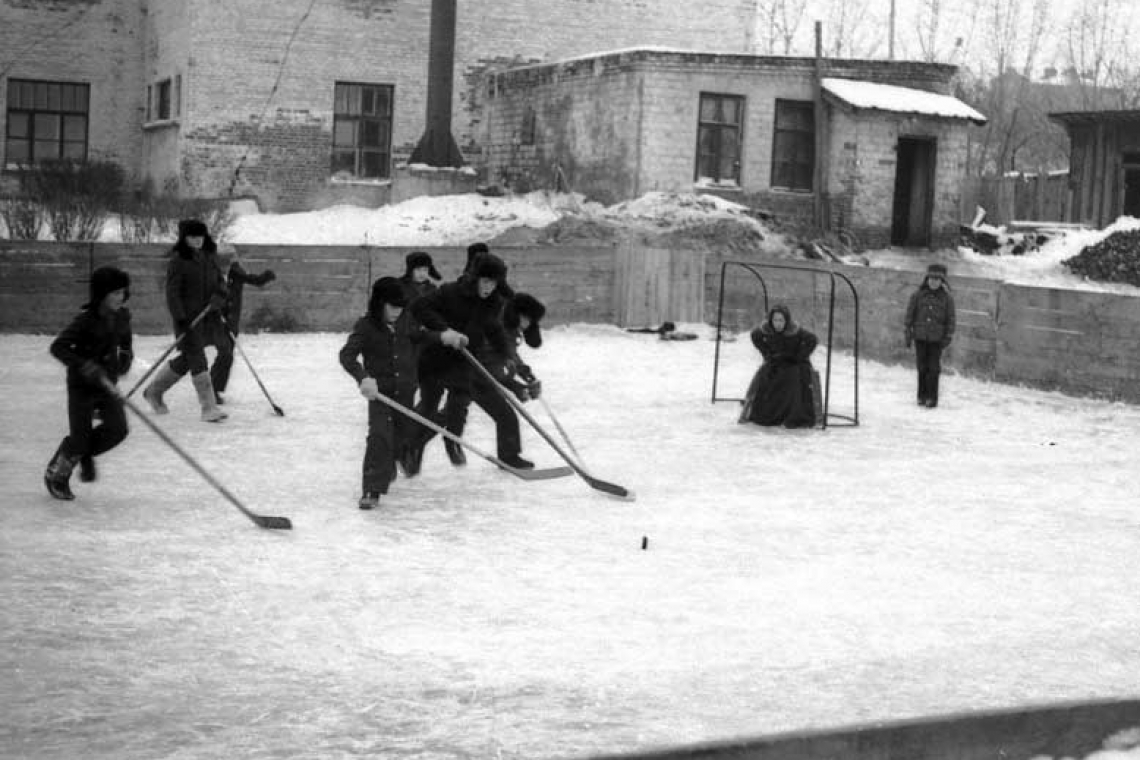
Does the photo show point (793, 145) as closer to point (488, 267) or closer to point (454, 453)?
point (454, 453)

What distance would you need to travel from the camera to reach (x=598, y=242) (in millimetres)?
26703

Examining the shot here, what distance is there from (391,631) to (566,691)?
3.83 feet

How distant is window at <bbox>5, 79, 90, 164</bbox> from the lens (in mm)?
35688

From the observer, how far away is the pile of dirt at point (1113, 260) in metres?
30.3

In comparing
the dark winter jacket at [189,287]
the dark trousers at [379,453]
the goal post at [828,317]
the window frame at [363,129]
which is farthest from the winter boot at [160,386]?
the window frame at [363,129]

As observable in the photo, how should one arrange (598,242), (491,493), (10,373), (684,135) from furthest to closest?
(684,135), (598,242), (10,373), (491,493)

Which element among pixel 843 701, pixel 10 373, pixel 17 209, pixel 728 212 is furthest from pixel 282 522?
pixel 728 212

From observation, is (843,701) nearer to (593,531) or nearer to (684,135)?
(593,531)

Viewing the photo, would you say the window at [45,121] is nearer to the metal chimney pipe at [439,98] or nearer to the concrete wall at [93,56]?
the concrete wall at [93,56]

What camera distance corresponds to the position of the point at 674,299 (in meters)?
23.4

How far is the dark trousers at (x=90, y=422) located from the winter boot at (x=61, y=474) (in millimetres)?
50

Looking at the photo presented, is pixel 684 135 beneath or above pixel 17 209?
above

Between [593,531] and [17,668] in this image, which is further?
[593,531]

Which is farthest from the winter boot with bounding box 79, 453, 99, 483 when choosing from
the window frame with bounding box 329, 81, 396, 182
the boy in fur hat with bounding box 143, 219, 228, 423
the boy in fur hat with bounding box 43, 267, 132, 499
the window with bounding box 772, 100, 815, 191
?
the window frame with bounding box 329, 81, 396, 182
